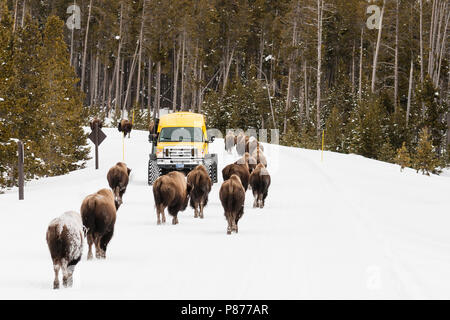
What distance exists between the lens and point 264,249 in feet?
36.3

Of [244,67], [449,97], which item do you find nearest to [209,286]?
[449,97]

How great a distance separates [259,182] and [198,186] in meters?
2.08

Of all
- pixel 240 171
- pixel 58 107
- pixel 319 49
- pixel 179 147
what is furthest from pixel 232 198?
pixel 319 49

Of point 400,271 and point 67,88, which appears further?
point 67,88

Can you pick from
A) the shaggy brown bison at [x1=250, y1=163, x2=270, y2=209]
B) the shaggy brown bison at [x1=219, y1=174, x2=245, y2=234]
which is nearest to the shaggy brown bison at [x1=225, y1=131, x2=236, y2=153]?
the shaggy brown bison at [x1=250, y1=163, x2=270, y2=209]

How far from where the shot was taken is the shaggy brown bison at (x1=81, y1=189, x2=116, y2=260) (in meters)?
9.40

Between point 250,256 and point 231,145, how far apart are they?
2676cm

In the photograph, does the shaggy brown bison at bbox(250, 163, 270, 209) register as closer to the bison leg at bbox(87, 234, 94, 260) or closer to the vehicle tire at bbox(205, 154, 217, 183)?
the vehicle tire at bbox(205, 154, 217, 183)

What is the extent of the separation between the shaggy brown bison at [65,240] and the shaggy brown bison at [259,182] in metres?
8.57

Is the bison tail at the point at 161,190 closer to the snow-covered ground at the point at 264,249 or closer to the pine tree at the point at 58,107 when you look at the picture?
the snow-covered ground at the point at 264,249

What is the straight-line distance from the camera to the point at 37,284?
8266 mm

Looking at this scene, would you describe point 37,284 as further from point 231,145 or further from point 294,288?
point 231,145

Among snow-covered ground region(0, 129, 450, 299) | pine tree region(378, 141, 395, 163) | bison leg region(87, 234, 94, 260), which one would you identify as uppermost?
bison leg region(87, 234, 94, 260)

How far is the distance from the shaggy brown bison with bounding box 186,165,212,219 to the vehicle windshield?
7949 millimetres
